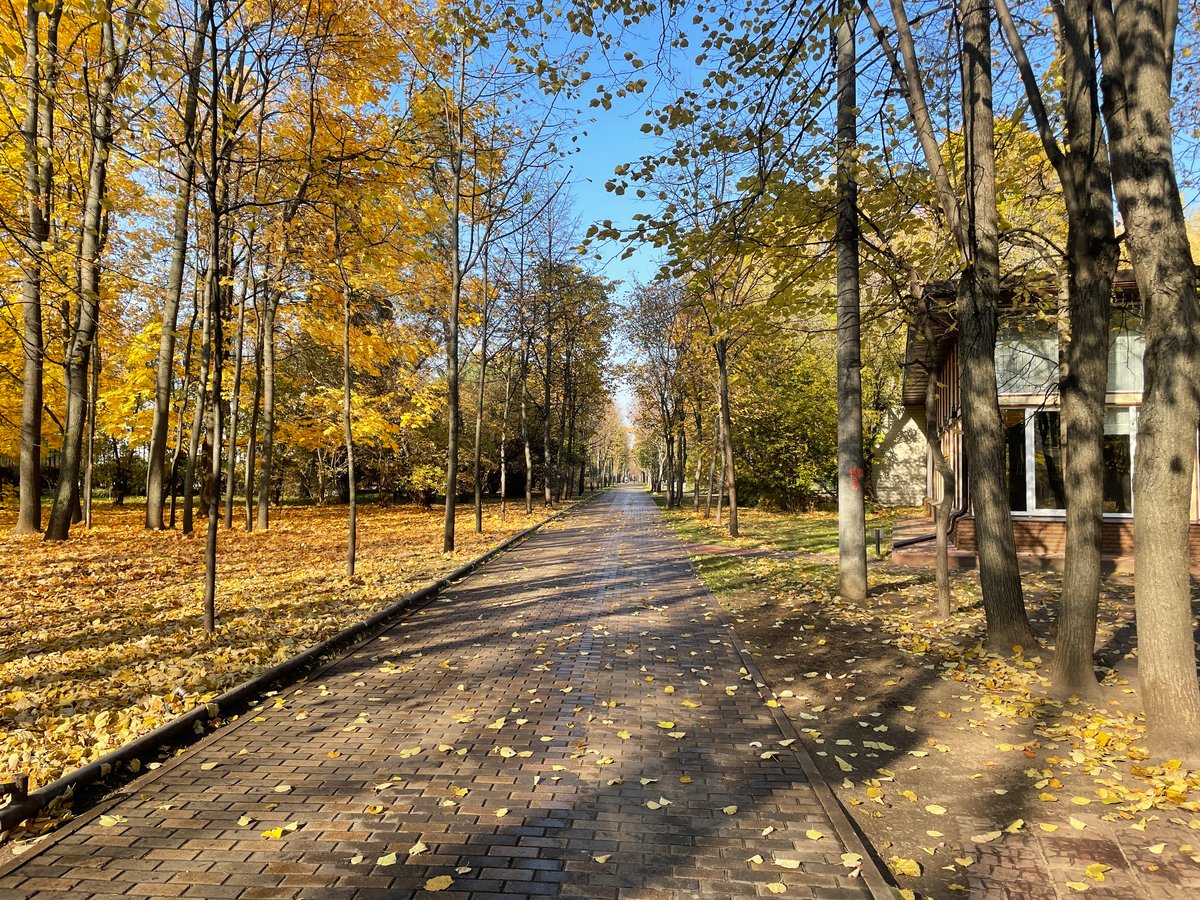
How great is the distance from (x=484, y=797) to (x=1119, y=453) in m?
13.4

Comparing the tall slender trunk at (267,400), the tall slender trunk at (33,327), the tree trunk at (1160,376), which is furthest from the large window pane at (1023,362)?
the tall slender trunk at (267,400)

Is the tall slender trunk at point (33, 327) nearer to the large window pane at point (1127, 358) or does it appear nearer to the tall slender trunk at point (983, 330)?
the tall slender trunk at point (983, 330)

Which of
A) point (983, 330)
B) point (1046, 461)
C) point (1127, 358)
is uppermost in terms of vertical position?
point (1127, 358)

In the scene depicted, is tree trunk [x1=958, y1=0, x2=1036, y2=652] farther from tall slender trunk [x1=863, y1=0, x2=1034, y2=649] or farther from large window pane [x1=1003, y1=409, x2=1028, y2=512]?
large window pane [x1=1003, y1=409, x2=1028, y2=512]

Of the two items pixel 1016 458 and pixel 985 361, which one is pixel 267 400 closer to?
pixel 985 361

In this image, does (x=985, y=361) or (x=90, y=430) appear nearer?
(x=985, y=361)

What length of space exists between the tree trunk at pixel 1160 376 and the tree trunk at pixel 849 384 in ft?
14.4

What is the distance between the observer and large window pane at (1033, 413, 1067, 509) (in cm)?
1258

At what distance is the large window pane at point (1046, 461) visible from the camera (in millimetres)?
12578

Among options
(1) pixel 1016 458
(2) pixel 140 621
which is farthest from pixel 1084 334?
(2) pixel 140 621

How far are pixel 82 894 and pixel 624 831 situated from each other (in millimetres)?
2420

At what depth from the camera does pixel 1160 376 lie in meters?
4.16

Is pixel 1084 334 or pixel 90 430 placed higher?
pixel 90 430

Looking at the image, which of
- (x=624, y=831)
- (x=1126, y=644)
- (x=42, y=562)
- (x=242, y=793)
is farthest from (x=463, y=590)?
(x=1126, y=644)
